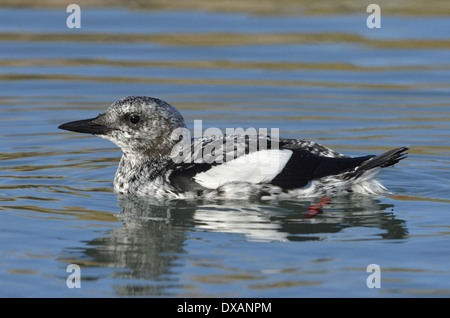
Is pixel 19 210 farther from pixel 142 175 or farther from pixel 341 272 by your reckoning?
pixel 341 272

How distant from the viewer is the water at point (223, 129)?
581cm

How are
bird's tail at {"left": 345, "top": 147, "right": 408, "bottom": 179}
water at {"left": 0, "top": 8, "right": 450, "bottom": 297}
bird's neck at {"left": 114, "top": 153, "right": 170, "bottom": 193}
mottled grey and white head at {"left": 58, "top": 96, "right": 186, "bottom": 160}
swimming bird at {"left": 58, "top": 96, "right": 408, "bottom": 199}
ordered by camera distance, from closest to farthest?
water at {"left": 0, "top": 8, "right": 450, "bottom": 297} < bird's tail at {"left": 345, "top": 147, "right": 408, "bottom": 179} < swimming bird at {"left": 58, "top": 96, "right": 408, "bottom": 199} < bird's neck at {"left": 114, "top": 153, "right": 170, "bottom": 193} < mottled grey and white head at {"left": 58, "top": 96, "right": 186, "bottom": 160}

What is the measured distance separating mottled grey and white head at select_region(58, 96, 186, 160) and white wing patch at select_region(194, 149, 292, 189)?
0.83m

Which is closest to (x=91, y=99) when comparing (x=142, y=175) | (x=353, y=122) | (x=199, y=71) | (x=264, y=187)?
(x=199, y=71)

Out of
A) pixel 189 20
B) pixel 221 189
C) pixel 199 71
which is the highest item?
pixel 189 20

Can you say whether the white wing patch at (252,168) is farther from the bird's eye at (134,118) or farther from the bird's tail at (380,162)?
the bird's eye at (134,118)

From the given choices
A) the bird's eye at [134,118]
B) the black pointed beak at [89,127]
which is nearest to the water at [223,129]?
the black pointed beak at [89,127]

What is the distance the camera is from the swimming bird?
23.9 feet

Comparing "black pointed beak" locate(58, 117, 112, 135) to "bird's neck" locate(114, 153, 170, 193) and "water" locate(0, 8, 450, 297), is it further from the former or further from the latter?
"water" locate(0, 8, 450, 297)

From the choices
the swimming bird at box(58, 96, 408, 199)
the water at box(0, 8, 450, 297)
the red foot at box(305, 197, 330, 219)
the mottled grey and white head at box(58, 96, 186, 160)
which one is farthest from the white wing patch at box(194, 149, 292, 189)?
the mottled grey and white head at box(58, 96, 186, 160)

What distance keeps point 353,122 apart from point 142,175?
11.7 feet

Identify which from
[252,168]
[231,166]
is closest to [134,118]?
[231,166]

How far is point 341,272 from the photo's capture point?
227 inches

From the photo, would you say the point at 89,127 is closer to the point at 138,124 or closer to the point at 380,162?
the point at 138,124
